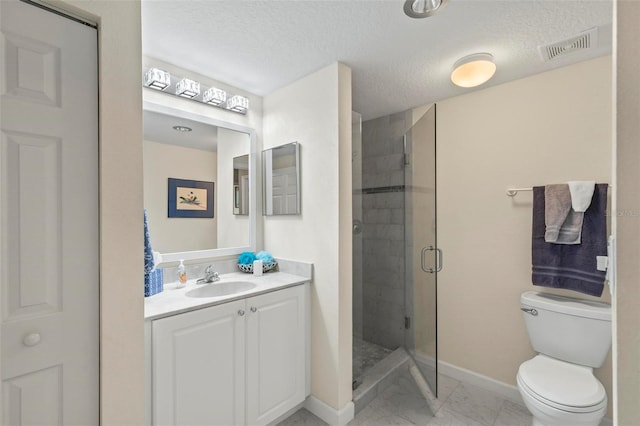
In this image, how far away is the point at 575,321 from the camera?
65.7 inches

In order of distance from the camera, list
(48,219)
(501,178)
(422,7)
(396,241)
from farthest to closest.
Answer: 1. (396,241)
2. (501,178)
3. (422,7)
4. (48,219)

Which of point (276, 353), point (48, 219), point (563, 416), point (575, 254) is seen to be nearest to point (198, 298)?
point (276, 353)

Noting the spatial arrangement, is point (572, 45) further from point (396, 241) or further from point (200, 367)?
point (200, 367)

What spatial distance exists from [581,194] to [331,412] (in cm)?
208

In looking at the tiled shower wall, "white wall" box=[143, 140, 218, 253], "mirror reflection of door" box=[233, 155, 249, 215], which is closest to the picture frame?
"white wall" box=[143, 140, 218, 253]

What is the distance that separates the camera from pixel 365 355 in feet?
8.43

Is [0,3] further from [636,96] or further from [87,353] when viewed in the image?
[636,96]

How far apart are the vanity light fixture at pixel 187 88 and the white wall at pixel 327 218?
2.21ft

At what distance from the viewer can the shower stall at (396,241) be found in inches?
82.8

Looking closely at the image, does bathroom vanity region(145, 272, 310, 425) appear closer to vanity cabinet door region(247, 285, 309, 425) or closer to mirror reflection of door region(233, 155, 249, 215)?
vanity cabinet door region(247, 285, 309, 425)

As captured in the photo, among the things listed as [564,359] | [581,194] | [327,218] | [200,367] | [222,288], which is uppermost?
[581,194]

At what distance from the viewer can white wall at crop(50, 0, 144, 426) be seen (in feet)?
2.88

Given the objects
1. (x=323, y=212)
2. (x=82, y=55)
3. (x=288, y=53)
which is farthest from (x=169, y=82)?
(x=323, y=212)

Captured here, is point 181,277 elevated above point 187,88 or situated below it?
below
